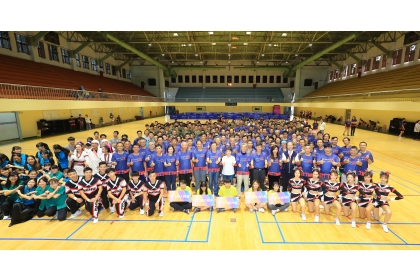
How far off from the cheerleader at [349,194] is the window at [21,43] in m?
28.7

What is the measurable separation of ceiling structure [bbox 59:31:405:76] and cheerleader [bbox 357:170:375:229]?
21.5 m

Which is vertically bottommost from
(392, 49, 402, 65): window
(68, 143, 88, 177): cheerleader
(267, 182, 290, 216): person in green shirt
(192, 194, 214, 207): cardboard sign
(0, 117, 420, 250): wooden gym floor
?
(0, 117, 420, 250): wooden gym floor

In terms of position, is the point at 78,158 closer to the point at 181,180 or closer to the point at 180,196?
the point at 181,180

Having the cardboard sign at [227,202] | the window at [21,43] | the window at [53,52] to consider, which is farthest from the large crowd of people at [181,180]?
the window at [53,52]

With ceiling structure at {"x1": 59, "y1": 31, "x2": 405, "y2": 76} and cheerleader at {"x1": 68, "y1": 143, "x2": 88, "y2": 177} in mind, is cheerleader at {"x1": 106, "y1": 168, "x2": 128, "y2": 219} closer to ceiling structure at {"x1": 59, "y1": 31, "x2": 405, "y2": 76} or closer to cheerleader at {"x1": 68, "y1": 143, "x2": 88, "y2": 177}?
cheerleader at {"x1": 68, "y1": 143, "x2": 88, "y2": 177}

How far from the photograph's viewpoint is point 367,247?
569 cm

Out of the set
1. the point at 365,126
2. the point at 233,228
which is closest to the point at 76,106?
the point at 233,228

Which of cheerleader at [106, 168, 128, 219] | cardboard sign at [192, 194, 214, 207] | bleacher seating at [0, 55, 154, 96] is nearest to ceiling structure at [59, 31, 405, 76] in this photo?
bleacher seating at [0, 55, 154, 96]

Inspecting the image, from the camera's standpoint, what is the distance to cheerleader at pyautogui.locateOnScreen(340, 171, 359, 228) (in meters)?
6.62

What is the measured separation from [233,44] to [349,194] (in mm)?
28738

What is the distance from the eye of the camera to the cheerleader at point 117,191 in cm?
712

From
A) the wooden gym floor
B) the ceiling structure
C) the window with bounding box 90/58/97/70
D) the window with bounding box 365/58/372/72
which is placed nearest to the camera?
the wooden gym floor

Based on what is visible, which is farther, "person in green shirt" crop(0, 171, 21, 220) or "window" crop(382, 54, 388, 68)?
"window" crop(382, 54, 388, 68)

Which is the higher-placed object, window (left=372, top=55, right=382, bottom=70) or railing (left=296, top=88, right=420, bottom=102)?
window (left=372, top=55, right=382, bottom=70)
